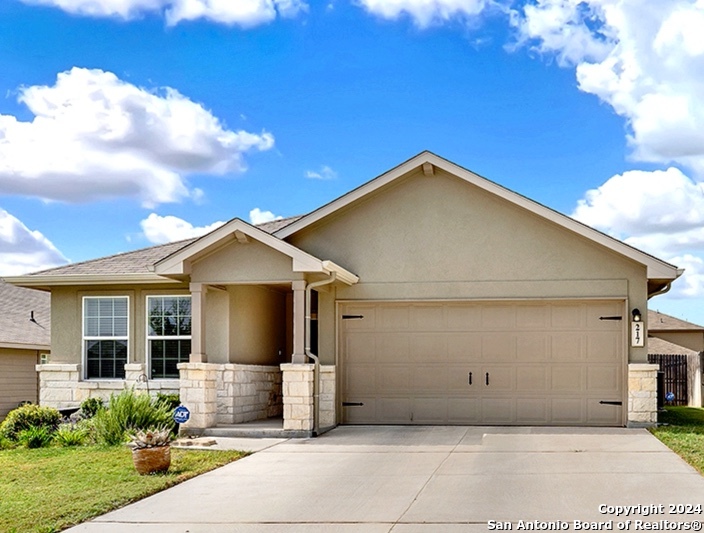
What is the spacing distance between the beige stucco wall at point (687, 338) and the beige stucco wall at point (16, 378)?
70.0 ft

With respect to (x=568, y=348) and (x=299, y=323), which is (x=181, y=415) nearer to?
(x=299, y=323)

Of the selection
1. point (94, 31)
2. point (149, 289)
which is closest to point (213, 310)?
point (149, 289)

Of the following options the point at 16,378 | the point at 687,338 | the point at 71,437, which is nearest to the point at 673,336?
the point at 687,338

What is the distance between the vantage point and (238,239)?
1588cm

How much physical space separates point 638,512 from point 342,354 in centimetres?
883

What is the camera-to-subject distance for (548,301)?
→ 1683 cm

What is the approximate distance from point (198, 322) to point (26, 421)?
369 cm

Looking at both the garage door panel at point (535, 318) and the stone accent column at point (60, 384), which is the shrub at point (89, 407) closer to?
the stone accent column at point (60, 384)

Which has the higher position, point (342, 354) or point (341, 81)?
point (341, 81)

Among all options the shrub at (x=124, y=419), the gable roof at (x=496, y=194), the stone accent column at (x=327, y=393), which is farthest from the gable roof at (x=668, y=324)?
the shrub at (x=124, y=419)

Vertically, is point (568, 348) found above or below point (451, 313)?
below

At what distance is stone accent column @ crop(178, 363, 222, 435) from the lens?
15906 mm

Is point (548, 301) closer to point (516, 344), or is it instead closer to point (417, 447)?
point (516, 344)

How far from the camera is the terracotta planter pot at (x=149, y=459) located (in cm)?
1163
